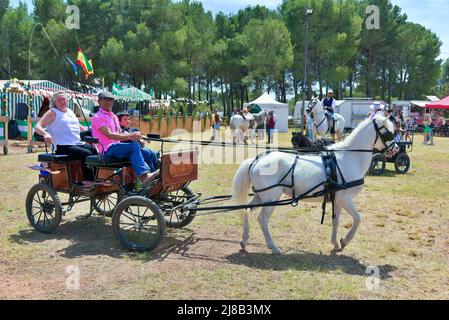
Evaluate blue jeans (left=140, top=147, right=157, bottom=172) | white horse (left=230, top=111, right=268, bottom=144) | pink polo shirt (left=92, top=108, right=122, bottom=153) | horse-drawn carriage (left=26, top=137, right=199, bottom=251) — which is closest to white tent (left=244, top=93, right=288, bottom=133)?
white horse (left=230, top=111, right=268, bottom=144)

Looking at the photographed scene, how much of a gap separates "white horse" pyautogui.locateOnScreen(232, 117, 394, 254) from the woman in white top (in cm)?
228

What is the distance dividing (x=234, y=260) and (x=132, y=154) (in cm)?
189

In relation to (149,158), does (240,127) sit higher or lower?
higher

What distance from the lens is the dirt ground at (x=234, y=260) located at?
426 cm

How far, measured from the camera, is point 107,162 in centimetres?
571

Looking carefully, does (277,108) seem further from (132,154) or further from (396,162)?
(132,154)

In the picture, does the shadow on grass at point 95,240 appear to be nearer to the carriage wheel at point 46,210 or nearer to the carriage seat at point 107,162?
the carriage wheel at point 46,210

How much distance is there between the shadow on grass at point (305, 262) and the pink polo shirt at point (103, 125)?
7.51 feet

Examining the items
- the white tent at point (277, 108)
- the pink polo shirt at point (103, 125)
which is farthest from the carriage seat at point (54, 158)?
the white tent at point (277, 108)

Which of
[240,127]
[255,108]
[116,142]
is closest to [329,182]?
[116,142]

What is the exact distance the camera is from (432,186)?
10375 mm

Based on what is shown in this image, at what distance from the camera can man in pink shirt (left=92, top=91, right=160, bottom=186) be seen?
554 centimetres
